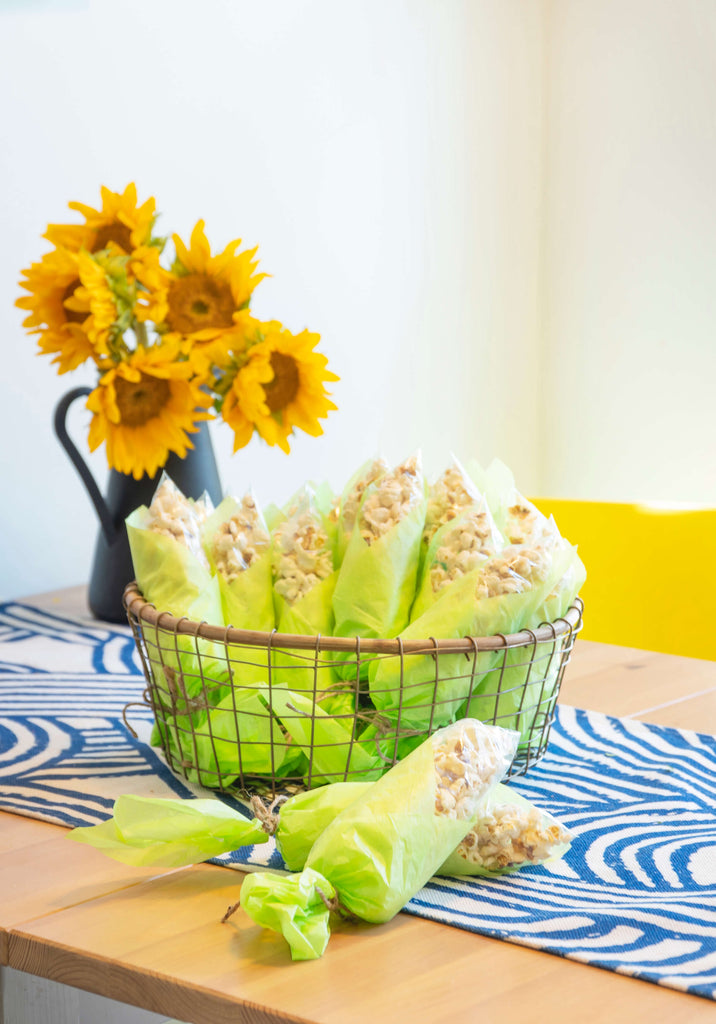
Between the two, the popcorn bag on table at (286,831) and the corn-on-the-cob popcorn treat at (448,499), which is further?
the corn-on-the-cob popcorn treat at (448,499)

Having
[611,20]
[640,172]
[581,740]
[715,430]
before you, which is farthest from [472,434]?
[581,740]

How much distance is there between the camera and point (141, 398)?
3.35 feet

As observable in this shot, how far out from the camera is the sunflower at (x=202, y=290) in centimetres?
99

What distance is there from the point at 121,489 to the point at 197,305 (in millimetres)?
283

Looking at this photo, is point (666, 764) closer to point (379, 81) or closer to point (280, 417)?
point (280, 417)

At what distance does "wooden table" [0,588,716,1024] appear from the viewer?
1.51 ft

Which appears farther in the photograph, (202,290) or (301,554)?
(202,290)

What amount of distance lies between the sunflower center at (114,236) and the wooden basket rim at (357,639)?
421 millimetres

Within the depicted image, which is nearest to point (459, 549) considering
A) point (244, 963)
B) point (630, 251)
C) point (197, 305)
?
point (244, 963)

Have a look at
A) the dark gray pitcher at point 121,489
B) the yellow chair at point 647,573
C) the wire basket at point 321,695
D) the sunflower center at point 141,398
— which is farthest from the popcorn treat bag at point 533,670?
the yellow chair at point 647,573

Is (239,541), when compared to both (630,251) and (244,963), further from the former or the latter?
(630,251)

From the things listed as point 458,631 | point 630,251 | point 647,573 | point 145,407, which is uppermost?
point 630,251

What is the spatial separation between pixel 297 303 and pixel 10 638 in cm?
95

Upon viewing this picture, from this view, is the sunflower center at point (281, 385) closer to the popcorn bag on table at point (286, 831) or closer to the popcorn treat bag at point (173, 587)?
the popcorn treat bag at point (173, 587)
